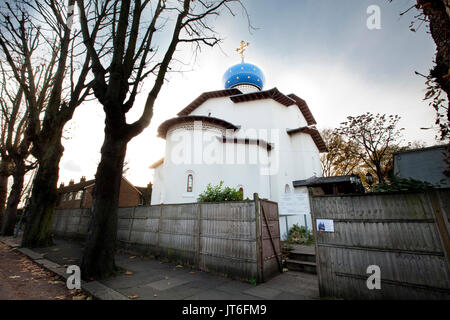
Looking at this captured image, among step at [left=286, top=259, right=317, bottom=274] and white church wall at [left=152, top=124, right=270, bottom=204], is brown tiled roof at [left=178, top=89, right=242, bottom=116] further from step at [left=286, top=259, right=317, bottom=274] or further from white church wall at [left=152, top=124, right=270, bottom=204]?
step at [left=286, top=259, right=317, bottom=274]

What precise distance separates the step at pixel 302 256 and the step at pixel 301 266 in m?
0.22

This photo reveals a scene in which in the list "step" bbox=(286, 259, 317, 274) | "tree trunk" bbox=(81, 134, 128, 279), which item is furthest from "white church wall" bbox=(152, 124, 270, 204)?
"tree trunk" bbox=(81, 134, 128, 279)

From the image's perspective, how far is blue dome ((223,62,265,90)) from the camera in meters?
19.8

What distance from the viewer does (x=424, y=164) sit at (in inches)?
307

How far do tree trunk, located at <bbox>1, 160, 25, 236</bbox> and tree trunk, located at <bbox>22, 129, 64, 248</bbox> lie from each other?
699 centimetres

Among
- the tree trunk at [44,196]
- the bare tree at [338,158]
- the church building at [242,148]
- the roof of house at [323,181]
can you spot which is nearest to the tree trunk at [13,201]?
the tree trunk at [44,196]

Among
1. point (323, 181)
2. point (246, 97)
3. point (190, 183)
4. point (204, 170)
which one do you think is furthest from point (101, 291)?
point (246, 97)

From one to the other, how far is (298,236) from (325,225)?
8.44m

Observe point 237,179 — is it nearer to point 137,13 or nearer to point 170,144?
point 170,144

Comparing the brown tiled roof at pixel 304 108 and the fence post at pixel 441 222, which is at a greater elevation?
the brown tiled roof at pixel 304 108

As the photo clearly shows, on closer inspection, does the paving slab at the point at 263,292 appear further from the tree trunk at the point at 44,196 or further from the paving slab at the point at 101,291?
the tree trunk at the point at 44,196

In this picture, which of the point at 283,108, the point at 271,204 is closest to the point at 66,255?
the point at 271,204

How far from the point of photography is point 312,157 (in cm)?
1875

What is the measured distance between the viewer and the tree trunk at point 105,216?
5211mm
